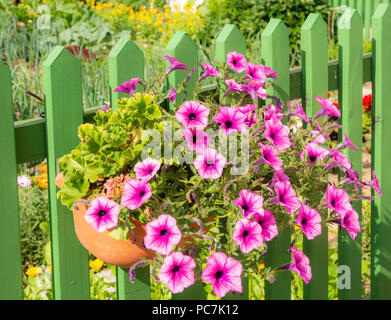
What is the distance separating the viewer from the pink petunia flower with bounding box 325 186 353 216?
1.65 metres

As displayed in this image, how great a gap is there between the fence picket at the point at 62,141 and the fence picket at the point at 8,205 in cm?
11

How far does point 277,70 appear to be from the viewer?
6.97ft

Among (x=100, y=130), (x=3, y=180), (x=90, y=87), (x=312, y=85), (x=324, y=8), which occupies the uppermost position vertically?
(x=324, y=8)

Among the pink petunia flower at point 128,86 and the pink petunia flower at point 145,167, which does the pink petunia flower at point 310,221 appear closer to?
the pink petunia flower at point 145,167

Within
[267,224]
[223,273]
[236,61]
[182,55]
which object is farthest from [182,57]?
[223,273]

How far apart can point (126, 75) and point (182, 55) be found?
0.21m

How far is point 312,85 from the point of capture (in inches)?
88.6

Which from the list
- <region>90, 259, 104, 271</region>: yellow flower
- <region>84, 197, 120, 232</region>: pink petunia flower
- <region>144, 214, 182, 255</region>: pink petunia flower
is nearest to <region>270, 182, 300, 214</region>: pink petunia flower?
<region>144, 214, 182, 255</region>: pink petunia flower

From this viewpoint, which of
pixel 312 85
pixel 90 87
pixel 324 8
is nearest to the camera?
pixel 312 85

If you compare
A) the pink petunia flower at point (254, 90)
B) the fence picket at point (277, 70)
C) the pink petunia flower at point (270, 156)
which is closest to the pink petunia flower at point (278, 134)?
the pink petunia flower at point (270, 156)

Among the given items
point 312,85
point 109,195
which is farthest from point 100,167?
point 312,85

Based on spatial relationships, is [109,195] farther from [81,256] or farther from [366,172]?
[366,172]

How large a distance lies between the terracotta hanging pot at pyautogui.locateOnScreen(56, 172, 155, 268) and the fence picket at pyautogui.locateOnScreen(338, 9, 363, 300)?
1081 mm
